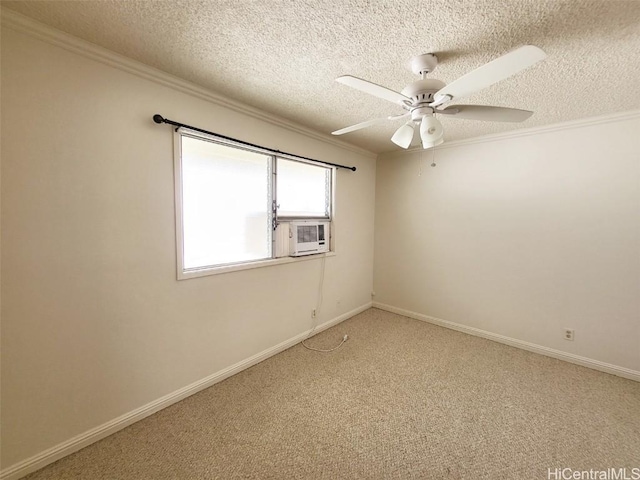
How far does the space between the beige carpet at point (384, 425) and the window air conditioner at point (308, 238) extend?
3.62 ft

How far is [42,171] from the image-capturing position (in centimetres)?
148

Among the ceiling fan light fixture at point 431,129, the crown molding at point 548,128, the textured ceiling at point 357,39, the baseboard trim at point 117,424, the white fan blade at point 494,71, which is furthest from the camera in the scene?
the crown molding at point 548,128

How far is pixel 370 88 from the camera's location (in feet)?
4.66

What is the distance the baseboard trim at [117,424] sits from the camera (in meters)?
1.49

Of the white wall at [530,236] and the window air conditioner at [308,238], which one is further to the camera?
the window air conditioner at [308,238]

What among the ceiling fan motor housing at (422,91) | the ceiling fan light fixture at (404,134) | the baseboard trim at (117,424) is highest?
the ceiling fan motor housing at (422,91)

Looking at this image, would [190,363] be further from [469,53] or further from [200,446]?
[469,53]

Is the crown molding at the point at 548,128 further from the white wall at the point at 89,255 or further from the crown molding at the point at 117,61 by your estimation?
the white wall at the point at 89,255

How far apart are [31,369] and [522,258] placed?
4115 millimetres

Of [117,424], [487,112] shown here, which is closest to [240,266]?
[117,424]

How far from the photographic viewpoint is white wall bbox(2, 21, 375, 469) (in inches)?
56.2

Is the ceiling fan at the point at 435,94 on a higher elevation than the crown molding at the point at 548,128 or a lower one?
lower

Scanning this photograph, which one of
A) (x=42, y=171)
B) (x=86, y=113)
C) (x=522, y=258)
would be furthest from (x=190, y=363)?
(x=522, y=258)

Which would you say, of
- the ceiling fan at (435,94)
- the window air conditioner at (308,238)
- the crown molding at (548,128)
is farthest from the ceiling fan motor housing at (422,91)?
the crown molding at (548,128)
